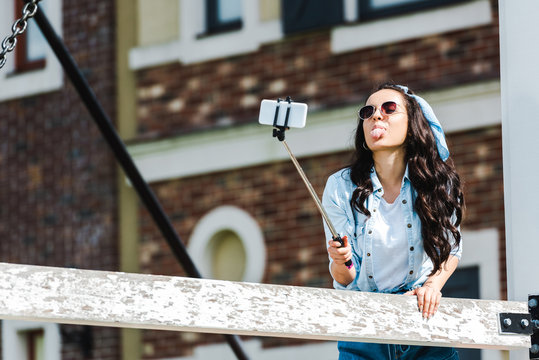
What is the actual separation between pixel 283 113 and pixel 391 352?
83 cm

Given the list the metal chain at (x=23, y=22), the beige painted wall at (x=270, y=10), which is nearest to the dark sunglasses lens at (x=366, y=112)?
the metal chain at (x=23, y=22)

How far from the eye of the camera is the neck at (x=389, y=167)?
197 inches

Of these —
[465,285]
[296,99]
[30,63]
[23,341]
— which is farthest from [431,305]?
[30,63]

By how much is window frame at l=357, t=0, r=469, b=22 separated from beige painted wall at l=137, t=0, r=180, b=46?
1.76 metres

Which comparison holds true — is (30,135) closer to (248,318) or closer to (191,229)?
(191,229)

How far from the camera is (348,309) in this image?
172 inches

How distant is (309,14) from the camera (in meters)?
12.3

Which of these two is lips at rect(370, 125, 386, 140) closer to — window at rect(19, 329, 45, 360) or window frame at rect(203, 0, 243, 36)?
window frame at rect(203, 0, 243, 36)

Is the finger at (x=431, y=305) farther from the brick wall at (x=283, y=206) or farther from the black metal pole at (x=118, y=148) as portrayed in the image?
the brick wall at (x=283, y=206)

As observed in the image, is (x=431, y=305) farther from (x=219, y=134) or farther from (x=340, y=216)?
(x=219, y=134)

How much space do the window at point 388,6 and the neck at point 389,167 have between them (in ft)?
21.9

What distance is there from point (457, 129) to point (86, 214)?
3419 millimetres

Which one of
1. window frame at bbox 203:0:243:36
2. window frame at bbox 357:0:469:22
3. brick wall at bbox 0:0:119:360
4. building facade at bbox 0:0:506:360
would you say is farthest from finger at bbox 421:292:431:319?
brick wall at bbox 0:0:119:360

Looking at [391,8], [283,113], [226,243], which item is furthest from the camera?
[226,243]
